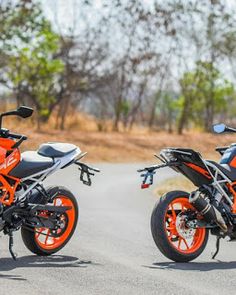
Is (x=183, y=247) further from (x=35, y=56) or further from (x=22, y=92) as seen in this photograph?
(x=22, y=92)

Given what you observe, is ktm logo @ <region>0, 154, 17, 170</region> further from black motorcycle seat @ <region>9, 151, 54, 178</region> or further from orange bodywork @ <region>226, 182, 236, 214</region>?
orange bodywork @ <region>226, 182, 236, 214</region>

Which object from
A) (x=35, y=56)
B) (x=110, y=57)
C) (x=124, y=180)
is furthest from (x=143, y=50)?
(x=124, y=180)

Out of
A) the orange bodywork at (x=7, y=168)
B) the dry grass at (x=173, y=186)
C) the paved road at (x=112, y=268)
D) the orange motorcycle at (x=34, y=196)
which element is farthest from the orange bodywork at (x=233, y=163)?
the dry grass at (x=173, y=186)

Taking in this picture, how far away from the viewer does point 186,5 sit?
157 ft

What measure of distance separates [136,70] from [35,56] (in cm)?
790

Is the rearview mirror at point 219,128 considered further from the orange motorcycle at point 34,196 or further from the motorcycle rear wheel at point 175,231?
the orange motorcycle at point 34,196

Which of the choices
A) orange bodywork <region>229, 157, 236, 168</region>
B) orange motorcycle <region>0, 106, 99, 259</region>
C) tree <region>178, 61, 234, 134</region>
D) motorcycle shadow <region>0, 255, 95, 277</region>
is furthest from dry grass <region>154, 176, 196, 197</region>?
tree <region>178, 61, 234, 134</region>

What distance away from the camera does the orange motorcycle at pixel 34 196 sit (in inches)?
324

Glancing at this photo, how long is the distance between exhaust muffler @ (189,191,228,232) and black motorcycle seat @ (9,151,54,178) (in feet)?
4.69

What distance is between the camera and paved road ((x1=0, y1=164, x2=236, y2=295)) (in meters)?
7.13

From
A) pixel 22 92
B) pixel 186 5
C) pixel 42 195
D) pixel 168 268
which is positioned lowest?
pixel 168 268

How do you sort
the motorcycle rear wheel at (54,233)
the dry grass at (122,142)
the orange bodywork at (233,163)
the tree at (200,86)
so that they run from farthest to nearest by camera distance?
the tree at (200,86), the dry grass at (122,142), the orange bodywork at (233,163), the motorcycle rear wheel at (54,233)

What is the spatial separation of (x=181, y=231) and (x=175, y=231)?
0.08m

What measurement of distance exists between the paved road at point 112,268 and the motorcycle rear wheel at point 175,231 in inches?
5.1
